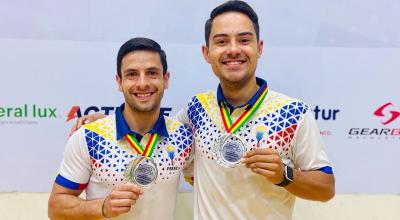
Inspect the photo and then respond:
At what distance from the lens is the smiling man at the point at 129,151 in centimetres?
130

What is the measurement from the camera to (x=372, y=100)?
1961mm

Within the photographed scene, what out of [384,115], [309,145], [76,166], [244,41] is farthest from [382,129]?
[76,166]

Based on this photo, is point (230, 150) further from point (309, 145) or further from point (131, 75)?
point (131, 75)

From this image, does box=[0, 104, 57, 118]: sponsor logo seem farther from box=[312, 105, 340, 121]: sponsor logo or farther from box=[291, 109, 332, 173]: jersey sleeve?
box=[312, 105, 340, 121]: sponsor logo

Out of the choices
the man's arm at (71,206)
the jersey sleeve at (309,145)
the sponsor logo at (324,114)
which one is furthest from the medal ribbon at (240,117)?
the sponsor logo at (324,114)

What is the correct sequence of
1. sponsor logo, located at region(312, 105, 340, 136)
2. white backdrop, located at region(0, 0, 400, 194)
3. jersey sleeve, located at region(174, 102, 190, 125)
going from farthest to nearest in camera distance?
sponsor logo, located at region(312, 105, 340, 136), white backdrop, located at region(0, 0, 400, 194), jersey sleeve, located at region(174, 102, 190, 125)

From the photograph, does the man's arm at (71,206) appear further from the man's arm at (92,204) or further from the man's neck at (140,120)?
the man's neck at (140,120)

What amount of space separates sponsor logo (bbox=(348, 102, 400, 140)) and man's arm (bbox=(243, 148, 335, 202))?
734 mm

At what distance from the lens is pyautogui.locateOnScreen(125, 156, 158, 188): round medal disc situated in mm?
1223

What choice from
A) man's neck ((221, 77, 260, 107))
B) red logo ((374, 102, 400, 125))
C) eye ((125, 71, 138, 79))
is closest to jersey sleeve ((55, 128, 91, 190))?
eye ((125, 71, 138, 79))

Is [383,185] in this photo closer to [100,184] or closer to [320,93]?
[320,93]

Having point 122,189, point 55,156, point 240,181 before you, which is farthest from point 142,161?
point 55,156

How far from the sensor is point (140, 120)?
4.50 feet

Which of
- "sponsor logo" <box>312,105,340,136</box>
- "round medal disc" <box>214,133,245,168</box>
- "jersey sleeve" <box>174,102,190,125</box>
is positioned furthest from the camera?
"sponsor logo" <box>312,105,340,136</box>
